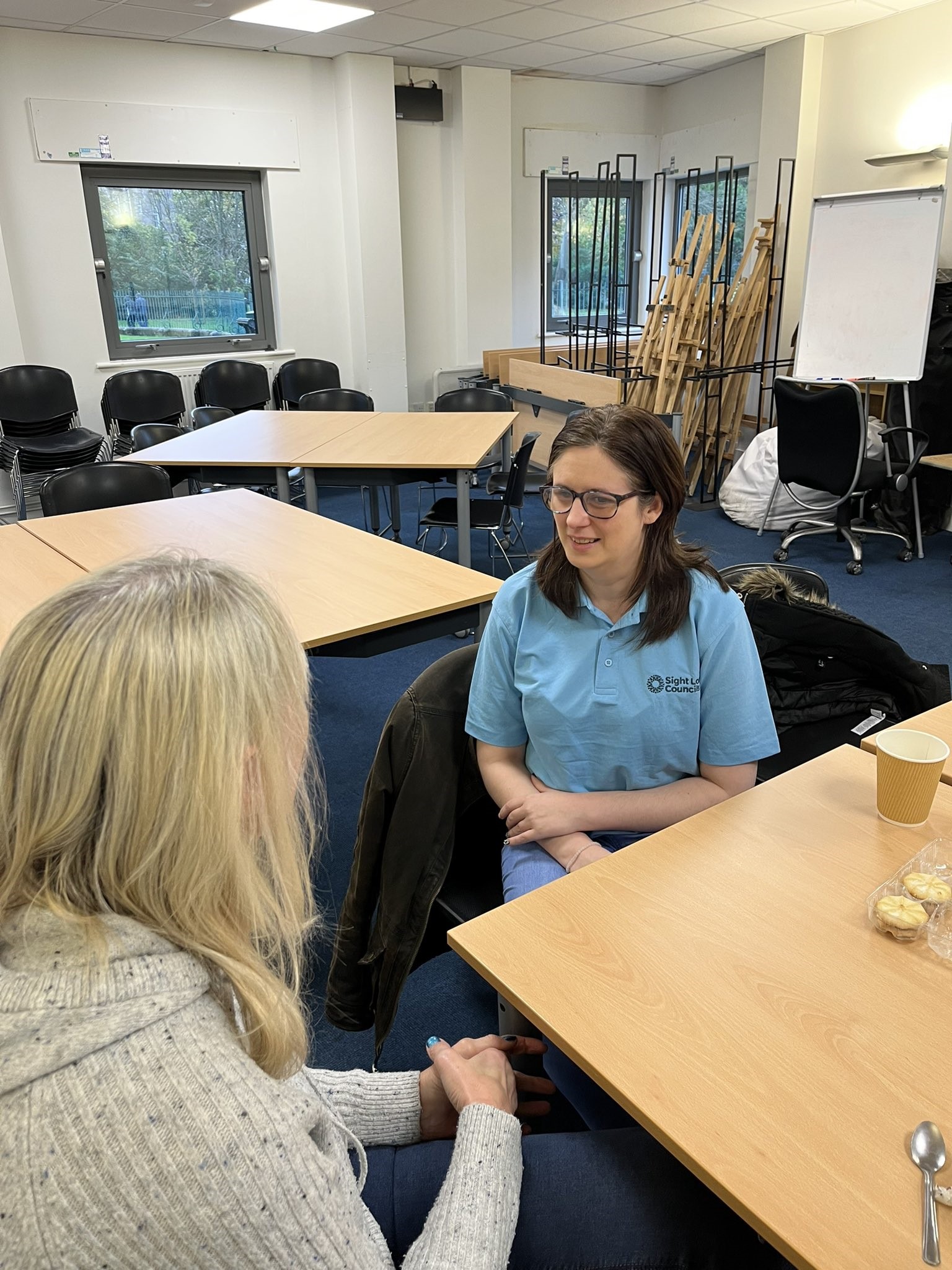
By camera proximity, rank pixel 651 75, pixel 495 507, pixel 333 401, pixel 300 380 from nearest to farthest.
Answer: pixel 495 507 < pixel 333 401 < pixel 300 380 < pixel 651 75

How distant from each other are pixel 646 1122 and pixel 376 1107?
403mm

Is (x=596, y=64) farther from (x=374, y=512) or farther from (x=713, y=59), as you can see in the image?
(x=374, y=512)

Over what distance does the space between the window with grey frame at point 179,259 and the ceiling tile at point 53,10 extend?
2.94 feet

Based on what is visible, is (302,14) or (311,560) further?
(302,14)

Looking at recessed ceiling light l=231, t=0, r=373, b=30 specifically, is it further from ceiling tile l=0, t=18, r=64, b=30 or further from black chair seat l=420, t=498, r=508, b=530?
black chair seat l=420, t=498, r=508, b=530

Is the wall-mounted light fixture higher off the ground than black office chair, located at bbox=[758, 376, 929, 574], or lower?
higher

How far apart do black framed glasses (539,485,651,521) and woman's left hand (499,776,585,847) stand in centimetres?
45

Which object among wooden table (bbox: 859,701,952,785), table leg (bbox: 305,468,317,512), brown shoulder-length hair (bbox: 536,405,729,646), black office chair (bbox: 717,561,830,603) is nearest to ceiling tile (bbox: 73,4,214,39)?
table leg (bbox: 305,468,317,512)

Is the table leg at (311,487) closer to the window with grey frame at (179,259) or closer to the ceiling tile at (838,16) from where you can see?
the window with grey frame at (179,259)

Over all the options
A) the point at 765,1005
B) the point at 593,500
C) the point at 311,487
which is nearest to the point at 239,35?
the point at 311,487

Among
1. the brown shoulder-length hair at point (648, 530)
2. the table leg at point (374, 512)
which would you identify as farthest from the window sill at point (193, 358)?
the brown shoulder-length hair at point (648, 530)

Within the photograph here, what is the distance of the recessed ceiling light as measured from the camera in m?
5.02

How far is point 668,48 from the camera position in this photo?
250 inches

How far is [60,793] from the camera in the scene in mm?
660
